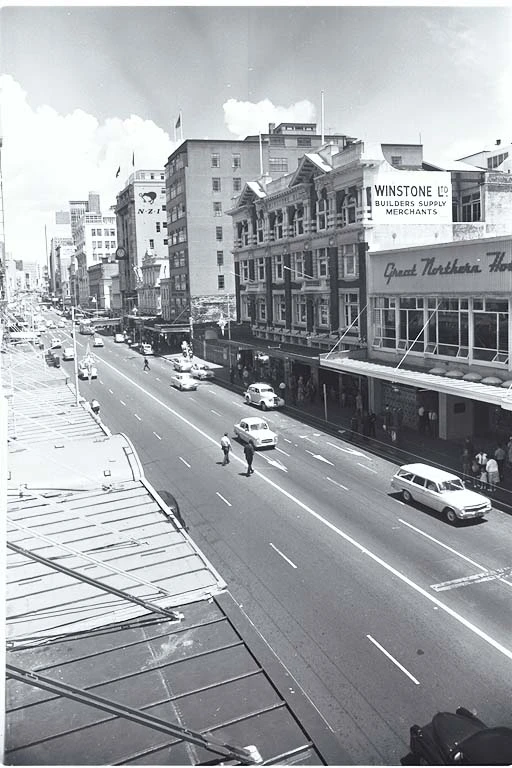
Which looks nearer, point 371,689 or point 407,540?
point 371,689

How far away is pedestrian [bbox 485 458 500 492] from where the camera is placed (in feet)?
82.6

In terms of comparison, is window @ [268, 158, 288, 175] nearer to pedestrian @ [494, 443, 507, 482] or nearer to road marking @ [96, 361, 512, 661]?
road marking @ [96, 361, 512, 661]

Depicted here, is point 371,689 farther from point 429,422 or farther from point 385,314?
point 385,314

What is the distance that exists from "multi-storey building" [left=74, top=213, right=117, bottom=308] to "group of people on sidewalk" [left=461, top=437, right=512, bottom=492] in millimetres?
92532

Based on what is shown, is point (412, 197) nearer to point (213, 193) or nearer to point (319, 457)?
point (319, 457)

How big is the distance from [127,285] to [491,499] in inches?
3896

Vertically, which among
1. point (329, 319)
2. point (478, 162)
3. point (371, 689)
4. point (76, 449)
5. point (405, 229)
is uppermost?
point (478, 162)

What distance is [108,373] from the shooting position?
180 feet

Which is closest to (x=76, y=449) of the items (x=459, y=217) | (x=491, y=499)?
(x=491, y=499)

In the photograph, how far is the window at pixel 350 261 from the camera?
1607 inches

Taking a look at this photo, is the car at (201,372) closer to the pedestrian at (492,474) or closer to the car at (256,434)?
A: the car at (256,434)

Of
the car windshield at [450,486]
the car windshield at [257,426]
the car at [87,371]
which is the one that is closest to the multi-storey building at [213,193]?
the car at [87,371]

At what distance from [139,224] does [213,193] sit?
38217 mm

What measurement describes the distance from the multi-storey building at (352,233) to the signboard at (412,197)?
59 millimetres
